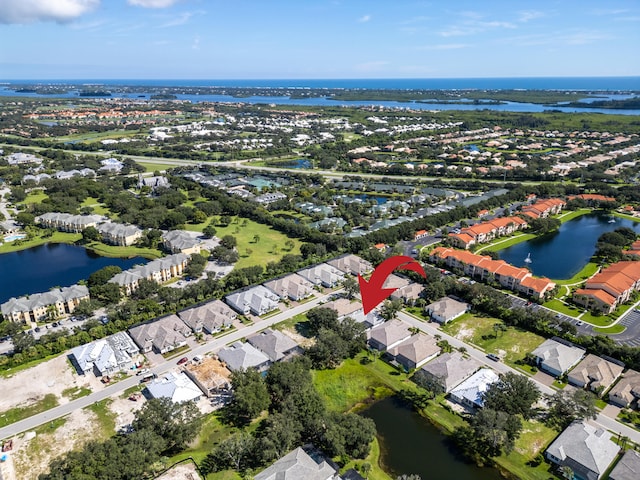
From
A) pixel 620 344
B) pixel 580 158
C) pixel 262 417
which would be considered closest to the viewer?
pixel 262 417

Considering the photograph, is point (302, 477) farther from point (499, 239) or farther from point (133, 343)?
point (499, 239)

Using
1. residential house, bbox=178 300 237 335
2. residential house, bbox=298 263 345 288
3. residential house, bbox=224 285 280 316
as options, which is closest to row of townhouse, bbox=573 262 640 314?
residential house, bbox=298 263 345 288

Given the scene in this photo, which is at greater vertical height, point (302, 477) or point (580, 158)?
point (580, 158)

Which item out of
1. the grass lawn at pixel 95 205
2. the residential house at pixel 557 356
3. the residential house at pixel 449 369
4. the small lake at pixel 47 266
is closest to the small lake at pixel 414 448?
the residential house at pixel 449 369

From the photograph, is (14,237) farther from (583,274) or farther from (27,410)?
(583,274)

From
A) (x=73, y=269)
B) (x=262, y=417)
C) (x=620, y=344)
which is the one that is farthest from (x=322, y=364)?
(x=73, y=269)

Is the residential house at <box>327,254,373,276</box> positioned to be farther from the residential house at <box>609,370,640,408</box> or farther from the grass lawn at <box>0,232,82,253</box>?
the grass lawn at <box>0,232,82,253</box>

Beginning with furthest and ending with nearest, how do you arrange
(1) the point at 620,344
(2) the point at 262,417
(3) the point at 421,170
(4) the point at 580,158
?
(4) the point at 580,158 → (3) the point at 421,170 → (1) the point at 620,344 → (2) the point at 262,417
